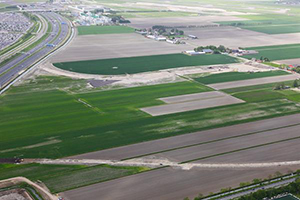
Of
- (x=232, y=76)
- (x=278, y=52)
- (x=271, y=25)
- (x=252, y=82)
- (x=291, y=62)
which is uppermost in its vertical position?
(x=271, y=25)

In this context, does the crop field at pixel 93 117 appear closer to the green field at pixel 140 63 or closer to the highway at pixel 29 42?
the green field at pixel 140 63

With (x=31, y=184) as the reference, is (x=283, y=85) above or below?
above

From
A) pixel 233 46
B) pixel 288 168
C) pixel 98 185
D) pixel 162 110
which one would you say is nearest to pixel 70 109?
pixel 162 110

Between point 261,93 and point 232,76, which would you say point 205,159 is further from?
point 232,76

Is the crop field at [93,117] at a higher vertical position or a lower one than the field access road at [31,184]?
higher

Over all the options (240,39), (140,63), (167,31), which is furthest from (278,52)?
(167,31)

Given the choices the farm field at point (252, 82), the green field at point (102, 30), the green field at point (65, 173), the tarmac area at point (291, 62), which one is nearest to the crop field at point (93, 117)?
the green field at point (65, 173)

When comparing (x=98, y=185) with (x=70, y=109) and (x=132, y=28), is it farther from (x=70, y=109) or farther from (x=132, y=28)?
(x=132, y=28)
